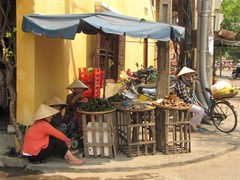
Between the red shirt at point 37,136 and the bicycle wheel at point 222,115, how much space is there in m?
4.18

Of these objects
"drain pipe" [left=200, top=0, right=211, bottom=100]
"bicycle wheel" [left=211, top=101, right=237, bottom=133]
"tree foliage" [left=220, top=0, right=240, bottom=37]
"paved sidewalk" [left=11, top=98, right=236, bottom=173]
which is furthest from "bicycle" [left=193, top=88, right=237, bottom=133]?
"tree foliage" [left=220, top=0, right=240, bottom=37]

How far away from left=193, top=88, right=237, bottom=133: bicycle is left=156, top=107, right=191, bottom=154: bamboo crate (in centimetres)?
213

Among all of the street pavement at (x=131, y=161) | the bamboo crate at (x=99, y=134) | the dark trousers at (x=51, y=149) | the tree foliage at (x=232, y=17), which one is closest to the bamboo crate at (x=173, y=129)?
the street pavement at (x=131, y=161)

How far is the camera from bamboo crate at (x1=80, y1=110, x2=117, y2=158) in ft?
19.7

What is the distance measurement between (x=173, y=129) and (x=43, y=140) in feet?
7.38

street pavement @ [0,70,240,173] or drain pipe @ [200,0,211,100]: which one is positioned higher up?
drain pipe @ [200,0,211,100]

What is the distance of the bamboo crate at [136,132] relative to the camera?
6172mm

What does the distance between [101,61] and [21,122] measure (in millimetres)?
4638

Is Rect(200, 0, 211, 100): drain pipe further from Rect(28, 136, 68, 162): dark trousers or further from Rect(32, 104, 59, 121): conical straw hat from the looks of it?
Rect(32, 104, 59, 121): conical straw hat

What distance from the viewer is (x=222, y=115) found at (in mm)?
8555

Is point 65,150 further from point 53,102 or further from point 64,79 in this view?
point 64,79

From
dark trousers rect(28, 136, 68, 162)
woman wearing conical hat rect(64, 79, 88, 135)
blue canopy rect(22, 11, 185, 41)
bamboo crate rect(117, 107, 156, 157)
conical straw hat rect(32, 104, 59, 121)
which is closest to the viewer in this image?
blue canopy rect(22, 11, 185, 41)

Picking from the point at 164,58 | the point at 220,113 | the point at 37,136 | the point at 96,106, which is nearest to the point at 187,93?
the point at 164,58

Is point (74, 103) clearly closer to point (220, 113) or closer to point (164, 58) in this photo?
point (164, 58)
